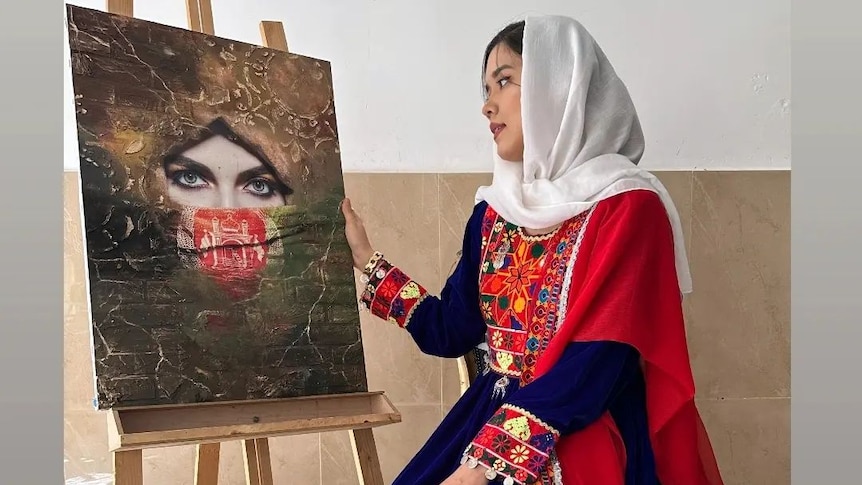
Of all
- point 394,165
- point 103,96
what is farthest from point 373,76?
point 103,96

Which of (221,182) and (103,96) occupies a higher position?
(103,96)

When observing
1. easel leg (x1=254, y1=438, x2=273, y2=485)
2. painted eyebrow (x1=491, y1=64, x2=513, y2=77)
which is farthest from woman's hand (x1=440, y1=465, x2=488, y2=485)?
painted eyebrow (x1=491, y1=64, x2=513, y2=77)

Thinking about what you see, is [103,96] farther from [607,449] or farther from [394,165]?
[607,449]

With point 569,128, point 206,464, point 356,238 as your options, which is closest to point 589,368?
point 569,128

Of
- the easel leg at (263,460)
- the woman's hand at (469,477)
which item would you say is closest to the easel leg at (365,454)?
the easel leg at (263,460)

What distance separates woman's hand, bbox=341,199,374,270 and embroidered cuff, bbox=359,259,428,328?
3cm

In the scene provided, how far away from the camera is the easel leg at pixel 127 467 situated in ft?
3.61

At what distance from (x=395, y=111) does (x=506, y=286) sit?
638mm

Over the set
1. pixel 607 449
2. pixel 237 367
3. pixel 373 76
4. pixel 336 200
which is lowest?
pixel 607 449

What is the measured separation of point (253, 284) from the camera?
129cm

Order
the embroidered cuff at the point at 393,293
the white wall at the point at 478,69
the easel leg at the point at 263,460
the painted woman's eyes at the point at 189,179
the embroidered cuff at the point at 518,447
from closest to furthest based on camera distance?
the embroidered cuff at the point at 518,447 < the painted woman's eyes at the point at 189,179 < the easel leg at the point at 263,460 < the embroidered cuff at the point at 393,293 < the white wall at the point at 478,69

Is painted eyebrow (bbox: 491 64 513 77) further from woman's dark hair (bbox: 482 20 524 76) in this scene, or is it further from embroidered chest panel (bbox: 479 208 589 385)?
embroidered chest panel (bbox: 479 208 589 385)

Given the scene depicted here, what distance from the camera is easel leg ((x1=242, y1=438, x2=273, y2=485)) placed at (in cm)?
135

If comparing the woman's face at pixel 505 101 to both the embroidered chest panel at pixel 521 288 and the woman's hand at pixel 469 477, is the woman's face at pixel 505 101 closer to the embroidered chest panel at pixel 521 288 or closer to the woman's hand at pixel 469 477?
the embroidered chest panel at pixel 521 288
